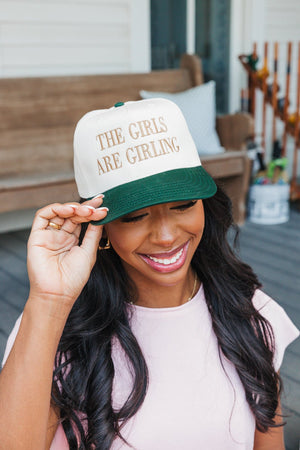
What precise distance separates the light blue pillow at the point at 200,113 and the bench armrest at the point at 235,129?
0.12 m

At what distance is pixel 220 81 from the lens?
464cm

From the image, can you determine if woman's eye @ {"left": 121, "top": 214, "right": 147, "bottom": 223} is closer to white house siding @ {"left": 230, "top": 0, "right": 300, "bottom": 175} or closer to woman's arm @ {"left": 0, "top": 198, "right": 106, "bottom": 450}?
woman's arm @ {"left": 0, "top": 198, "right": 106, "bottom": 450}

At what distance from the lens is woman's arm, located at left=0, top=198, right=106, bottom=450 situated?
2.55 feet

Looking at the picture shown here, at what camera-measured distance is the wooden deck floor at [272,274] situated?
5.84 ft

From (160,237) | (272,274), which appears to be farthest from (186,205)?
(272,274)

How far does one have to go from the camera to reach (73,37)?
3621 millimetres

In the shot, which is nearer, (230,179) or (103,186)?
(103,186)

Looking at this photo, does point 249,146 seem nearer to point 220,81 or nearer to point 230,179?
point 230,179

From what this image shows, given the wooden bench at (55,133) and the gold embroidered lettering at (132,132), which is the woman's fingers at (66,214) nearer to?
the gold embroidered lettering at (132,132)

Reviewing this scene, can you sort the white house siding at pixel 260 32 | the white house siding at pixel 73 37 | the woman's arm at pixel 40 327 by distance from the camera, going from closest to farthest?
the woman's arm at pixel 40 327 → the white house siding at pixel 73 37 → the white house siding at pixel 260 32

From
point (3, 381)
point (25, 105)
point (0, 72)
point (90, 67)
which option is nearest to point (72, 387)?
point (3, 381)

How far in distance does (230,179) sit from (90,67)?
4.07 feet

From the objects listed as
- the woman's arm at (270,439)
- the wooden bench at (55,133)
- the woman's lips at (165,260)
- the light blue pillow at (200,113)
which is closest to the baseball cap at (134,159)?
the woman's lips at (165,260)

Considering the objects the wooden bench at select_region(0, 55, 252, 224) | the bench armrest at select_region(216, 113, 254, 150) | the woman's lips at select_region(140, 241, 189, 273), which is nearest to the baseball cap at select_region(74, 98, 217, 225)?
the woman's lips at select_region(140, 241, 189, 273)
